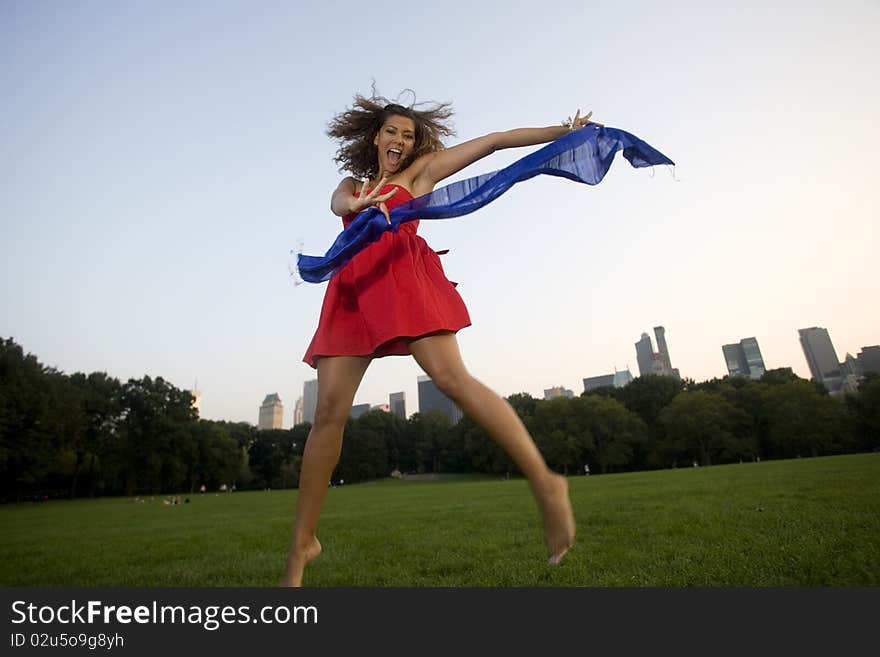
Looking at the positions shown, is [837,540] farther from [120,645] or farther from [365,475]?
[365,475]

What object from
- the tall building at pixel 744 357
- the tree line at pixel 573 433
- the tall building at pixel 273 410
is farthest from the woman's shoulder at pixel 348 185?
the tall building at pixel 273 410

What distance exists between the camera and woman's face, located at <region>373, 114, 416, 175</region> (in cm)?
296

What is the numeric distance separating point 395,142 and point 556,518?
2269 mm

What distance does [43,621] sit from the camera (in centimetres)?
212

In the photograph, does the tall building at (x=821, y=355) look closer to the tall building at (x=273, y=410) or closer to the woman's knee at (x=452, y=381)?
the woman's knee at (x=452, y=381)

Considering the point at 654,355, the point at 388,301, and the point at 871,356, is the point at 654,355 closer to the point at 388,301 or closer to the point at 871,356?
the point at 871,356

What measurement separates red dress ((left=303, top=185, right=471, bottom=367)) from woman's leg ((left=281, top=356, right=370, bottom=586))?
0.08 metres

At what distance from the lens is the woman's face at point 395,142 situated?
9.71 feet

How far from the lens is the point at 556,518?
2.18m

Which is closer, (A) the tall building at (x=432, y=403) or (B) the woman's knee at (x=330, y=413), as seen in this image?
(B) the woman's knee at (x=330, y=413)

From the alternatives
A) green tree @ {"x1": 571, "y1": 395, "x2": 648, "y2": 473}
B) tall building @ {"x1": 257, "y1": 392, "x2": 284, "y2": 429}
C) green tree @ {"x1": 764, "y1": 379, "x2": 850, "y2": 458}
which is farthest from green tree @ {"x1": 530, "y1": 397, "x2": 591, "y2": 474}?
tall building @ {"x1": 257, "y1": 392, "x2": 284, "y2": 429}

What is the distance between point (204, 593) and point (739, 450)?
6108 cm

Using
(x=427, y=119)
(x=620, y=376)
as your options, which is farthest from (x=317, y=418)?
(x=620, y=376)

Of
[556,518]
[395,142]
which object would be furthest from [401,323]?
[395,142]
